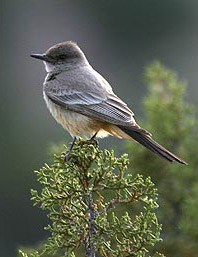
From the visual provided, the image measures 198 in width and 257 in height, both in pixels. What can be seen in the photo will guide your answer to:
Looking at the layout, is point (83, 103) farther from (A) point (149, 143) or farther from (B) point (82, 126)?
(A) point (149, 143)

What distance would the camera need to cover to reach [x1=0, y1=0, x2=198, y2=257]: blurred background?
36.0 feet

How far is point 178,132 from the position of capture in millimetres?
5164

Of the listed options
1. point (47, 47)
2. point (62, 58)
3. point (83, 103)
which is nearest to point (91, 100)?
point (83, 103)

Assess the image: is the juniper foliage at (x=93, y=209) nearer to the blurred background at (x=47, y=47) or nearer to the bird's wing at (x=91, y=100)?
the bird's wing at (x=91, y=100)

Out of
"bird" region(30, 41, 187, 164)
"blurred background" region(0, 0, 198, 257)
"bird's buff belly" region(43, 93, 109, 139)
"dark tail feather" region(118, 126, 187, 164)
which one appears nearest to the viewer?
"dark tail feather" region(118, 126, 187, 164)

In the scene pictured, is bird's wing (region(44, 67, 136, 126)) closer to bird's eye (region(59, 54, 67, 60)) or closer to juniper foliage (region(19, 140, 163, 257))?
bird's eye (region(59, 54, 67, 60))

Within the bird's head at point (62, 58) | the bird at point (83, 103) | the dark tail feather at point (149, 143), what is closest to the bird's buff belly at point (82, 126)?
the bird at point (83, 103)

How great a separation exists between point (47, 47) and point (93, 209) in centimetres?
1522

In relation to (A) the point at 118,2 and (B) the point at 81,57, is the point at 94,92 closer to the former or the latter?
(B) the point at 81,57

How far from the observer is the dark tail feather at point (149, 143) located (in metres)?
4.05

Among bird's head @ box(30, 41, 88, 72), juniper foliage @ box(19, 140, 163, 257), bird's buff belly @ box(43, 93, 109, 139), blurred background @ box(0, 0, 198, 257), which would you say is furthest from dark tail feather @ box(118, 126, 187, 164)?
blurred background @ box(0, 0, 198, 257)

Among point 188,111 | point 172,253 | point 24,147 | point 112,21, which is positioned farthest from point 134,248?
point 112,21

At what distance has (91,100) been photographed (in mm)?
4914

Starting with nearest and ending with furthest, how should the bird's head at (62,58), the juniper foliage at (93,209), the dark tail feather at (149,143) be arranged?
the juniper foliage at (93,209)
the dark tail feather at (149,143)
the bird's head at (62,58)
